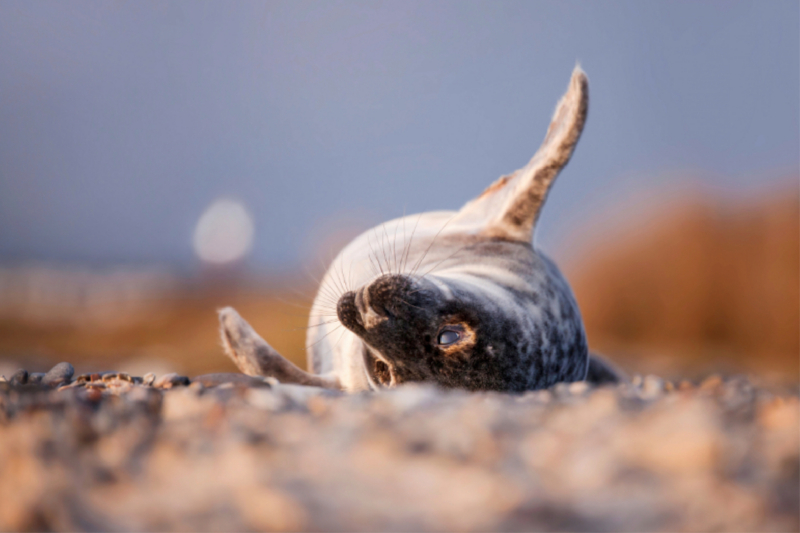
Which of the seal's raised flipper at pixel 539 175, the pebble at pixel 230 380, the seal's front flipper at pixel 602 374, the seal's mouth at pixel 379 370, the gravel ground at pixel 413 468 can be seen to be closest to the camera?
the gravel ground at pixel 413 468

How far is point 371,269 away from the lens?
2324 millimetres

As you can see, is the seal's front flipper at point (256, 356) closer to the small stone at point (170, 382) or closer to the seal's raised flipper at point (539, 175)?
the small stone at point (170, 382)

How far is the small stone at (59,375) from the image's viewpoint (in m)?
1.62

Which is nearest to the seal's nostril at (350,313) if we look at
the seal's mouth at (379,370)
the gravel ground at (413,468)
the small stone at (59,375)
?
the seal's mouth at (379,370)

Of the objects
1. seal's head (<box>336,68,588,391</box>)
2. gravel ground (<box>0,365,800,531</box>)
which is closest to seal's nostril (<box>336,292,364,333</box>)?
seal's head (<box>336,68,588,391</box>)

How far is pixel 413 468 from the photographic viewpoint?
0.65 m

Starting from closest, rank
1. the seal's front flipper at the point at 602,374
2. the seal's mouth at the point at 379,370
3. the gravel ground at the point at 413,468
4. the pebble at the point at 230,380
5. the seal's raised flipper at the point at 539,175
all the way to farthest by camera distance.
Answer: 1. the gravel ground at the point at 413,468
2. the pebble at the point at 230,380
3. the seal's mouth at the point at 379,370
4. the seal's raised flipper at the point at 539,175
5. the seal's front flipper at the point at 602,374

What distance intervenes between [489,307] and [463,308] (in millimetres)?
114

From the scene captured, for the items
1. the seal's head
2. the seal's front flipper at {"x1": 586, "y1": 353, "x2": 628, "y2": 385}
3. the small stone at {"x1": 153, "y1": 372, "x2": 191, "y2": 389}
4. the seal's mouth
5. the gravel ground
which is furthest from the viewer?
the seal's front flipper at {"x1": 586, "y1": 353, "x2": 628, "y2": 385}

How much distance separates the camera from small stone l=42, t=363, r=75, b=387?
1616 millimetres

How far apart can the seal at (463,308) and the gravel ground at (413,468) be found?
0.64 meters

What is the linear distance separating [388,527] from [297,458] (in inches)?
7.0

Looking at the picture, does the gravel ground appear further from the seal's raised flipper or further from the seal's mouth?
the seal's raised flipper

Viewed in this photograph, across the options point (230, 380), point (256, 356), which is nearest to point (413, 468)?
point (230, 380)
